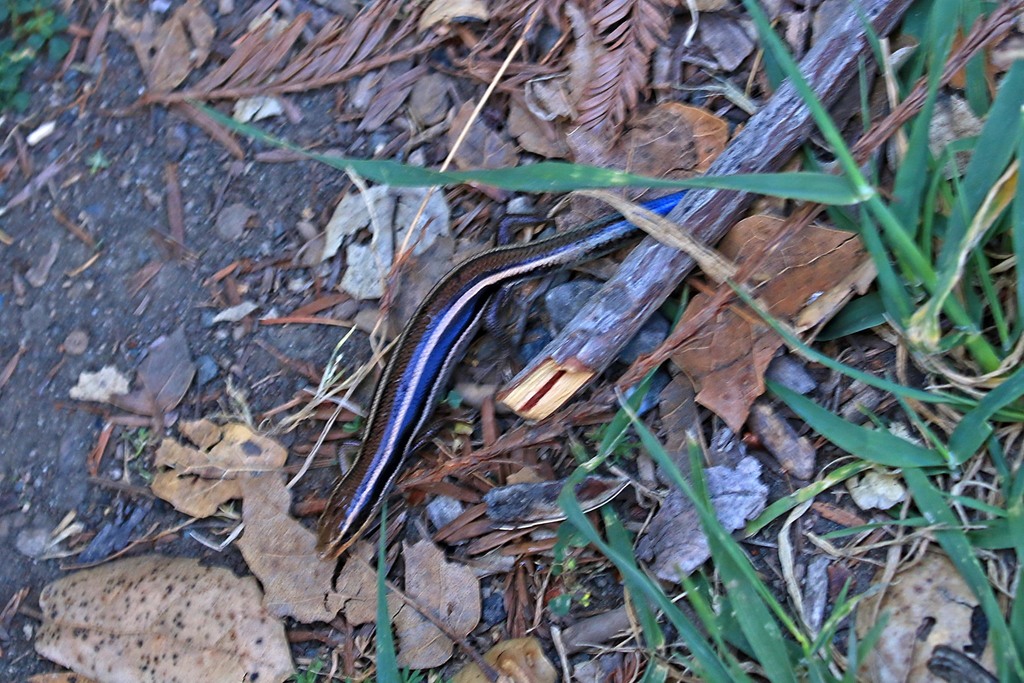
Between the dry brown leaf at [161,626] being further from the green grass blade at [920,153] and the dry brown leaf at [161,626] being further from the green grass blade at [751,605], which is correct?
the green grass blade at [920,153]

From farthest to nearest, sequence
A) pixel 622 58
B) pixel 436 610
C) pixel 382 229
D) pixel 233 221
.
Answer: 1. pixel 233 221
2. pixel 382 229
3. pixel 622 58
4. pixel 436 610

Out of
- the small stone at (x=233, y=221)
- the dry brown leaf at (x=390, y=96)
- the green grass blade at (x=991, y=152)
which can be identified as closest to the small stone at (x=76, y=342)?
the small stone at (x=233, y=221)

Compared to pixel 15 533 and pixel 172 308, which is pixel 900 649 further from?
pixel 15 533

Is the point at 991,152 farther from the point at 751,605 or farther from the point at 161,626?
the point at 161,626

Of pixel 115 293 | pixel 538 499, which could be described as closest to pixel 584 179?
pixel 538 499

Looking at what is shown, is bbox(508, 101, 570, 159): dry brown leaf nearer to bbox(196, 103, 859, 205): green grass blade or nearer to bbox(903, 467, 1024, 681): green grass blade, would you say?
bbox(196, 103, 859, 205): green grass blade

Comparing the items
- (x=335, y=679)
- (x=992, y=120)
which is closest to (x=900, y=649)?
(x=992, y=120)

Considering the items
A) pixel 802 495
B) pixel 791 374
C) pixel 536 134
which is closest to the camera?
pixel 802 495

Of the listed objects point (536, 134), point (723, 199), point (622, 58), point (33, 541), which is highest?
point (622, 58)
